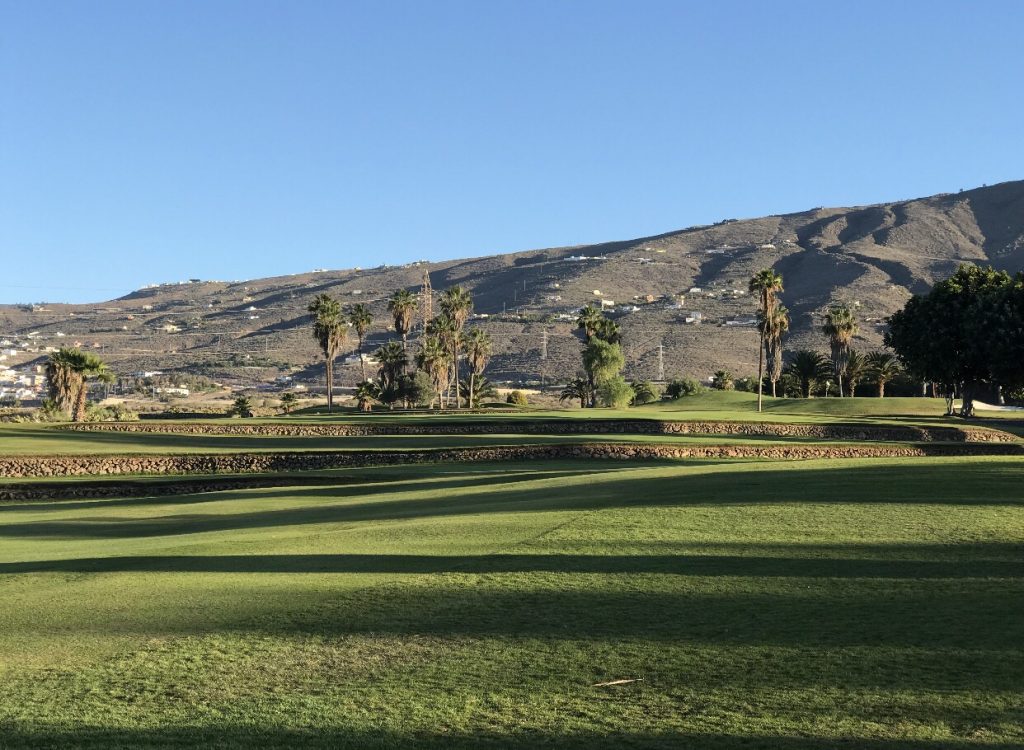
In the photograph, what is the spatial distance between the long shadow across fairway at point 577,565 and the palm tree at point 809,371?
9356 centimetres

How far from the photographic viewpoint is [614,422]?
61312mm

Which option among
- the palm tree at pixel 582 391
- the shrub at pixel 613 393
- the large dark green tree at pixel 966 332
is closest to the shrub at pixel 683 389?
the shrub at pixel 613 393

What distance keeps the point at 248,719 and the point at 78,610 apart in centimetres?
579

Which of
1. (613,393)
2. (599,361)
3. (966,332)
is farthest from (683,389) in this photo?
(966,332)

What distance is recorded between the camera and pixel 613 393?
338 ft

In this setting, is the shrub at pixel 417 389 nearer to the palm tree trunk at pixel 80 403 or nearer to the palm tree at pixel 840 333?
the palm tree trunk at pixel 80 403

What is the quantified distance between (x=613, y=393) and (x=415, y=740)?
9587 cm

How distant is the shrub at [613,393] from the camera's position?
103 m

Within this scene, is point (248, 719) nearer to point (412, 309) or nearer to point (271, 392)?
point (412, 309)

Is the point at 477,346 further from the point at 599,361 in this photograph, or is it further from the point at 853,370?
the point at 853,370

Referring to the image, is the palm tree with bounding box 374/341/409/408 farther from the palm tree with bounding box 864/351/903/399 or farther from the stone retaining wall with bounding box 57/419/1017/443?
the palm tree with bounding box 864/351/903/399

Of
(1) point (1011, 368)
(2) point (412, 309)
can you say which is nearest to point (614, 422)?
(1) point (1011, 368)

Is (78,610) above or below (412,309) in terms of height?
below

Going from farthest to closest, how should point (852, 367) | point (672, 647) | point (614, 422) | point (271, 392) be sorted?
point (271, 392) < point (852, 367) < point (614, 422) < point (672, 647)
